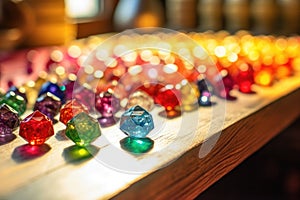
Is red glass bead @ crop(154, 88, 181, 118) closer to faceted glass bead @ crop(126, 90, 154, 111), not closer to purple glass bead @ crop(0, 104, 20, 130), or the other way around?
faceted glass bead @ crop(126, 90, 154, 111)

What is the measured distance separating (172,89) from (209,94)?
0.25 ft

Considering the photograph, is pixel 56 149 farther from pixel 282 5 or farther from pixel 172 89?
pixel 282 5

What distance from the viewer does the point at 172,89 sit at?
0.81 meters

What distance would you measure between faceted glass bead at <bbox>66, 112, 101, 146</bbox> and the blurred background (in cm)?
82

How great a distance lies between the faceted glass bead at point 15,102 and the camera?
26.9 inches

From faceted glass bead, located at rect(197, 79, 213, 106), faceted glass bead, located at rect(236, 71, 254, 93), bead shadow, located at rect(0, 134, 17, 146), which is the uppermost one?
bead shadow, located at rect(0, 134, 17, 146)

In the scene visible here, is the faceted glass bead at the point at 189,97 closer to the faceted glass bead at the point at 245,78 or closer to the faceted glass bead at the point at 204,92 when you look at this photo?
the faceted glass bead at the point at 204,92

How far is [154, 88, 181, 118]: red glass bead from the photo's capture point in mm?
764

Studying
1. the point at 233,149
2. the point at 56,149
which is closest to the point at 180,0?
the point at 233,149

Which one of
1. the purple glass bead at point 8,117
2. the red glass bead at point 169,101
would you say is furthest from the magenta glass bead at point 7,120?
the red glass bead at point 169,101

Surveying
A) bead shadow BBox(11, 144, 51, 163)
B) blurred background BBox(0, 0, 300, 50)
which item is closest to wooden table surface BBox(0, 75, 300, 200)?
bead shadow BBox(11, 144, 51, 163)

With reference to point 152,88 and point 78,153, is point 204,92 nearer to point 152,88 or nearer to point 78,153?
point 152,88

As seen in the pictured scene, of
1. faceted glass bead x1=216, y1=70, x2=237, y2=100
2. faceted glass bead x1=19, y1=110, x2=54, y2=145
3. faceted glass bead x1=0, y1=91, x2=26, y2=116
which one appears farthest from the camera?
faceted glass bead x1=216, y1=70, x2=237, y2=100

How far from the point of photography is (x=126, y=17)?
180 centimetres
